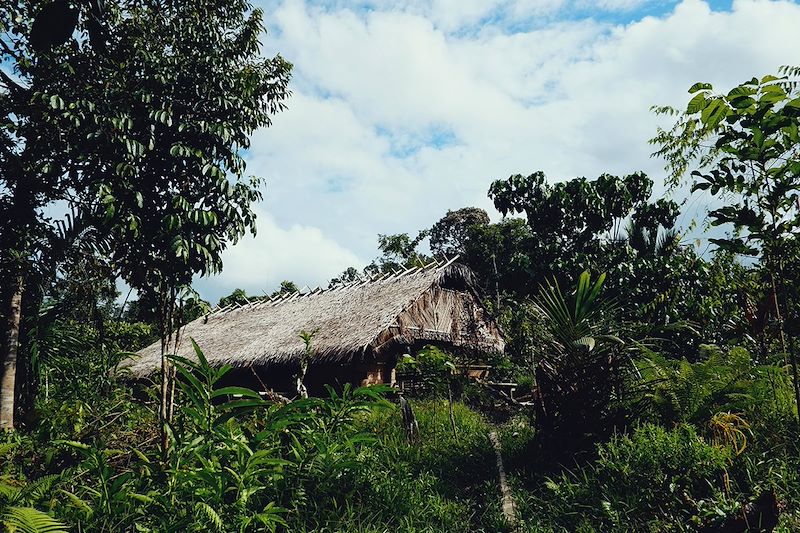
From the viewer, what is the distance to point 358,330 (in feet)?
35.4

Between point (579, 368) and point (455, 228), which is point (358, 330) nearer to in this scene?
point (579, 368)

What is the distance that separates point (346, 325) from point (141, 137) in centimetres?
585

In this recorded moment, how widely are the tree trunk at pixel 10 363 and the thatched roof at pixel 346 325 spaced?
462 centimetres

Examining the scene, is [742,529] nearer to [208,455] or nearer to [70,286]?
[208,455]

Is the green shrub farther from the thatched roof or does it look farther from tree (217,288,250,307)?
tree (217,288,250,307)

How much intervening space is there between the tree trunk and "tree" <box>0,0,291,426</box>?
17mm

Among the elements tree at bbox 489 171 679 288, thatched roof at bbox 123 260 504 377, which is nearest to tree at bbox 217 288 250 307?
thatched roof at bbox 123 260 504 377

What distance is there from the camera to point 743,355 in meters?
5.07

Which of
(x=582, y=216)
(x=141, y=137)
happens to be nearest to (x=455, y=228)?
(x=582, y=216)

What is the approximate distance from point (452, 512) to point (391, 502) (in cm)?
50

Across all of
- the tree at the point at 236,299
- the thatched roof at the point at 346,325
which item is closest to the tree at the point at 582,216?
the thatched roof at the point at 346,325

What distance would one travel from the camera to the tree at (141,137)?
5.88m

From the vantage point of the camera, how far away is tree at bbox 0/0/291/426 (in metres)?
5.88

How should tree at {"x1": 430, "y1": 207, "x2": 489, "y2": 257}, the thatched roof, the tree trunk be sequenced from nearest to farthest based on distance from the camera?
the tree trunk < the thatched roof < tree at {"x1": 430, "y1": 207, "x2": 489, "y2": 257}
